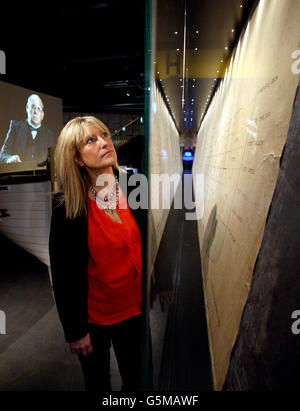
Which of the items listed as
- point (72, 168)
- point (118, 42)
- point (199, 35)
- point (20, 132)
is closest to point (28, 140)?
point (20, 132)

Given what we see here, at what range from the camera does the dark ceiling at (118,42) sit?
6.68ft

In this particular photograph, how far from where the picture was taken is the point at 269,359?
884 millimetres

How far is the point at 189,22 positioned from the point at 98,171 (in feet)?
7.24

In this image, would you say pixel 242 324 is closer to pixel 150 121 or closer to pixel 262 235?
pixel 262 235

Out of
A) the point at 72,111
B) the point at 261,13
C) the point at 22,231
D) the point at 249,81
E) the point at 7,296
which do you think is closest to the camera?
the point at 261,13

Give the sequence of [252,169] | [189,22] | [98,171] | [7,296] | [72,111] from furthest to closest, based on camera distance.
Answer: [72,111], [7,296], [189,22], [252,169], [98,171]

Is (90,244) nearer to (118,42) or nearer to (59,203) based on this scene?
(59,203)

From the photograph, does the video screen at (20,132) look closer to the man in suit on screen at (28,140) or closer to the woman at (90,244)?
the man in suit on screen at (28,140)

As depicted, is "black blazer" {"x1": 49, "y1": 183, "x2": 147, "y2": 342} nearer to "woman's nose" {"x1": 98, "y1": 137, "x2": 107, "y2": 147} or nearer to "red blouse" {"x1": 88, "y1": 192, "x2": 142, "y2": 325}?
"red blouse" {"x1": 88, "y1": 192, "x2": 142, "y2": 325}

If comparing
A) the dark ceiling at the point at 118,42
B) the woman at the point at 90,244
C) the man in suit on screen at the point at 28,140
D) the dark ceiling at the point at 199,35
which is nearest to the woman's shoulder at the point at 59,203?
the woman at the point at 90,244

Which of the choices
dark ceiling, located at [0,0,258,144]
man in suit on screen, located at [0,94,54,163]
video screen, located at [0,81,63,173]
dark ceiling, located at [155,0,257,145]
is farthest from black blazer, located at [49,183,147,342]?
man in suit on screen, located at [0,94,54,163]

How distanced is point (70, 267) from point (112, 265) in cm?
18

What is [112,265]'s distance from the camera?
99cm

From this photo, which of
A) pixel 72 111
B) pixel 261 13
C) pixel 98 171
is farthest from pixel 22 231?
pixel 72 111
